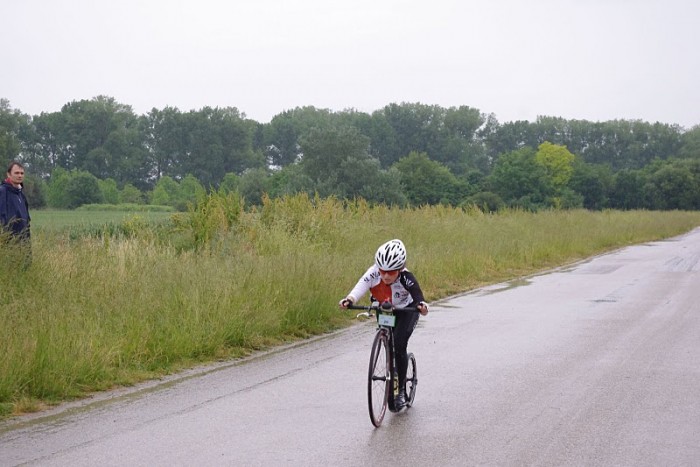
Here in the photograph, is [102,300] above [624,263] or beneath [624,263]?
above

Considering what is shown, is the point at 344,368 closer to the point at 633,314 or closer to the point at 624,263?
the point at 633,314

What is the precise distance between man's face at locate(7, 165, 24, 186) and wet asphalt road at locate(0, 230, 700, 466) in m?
4.04

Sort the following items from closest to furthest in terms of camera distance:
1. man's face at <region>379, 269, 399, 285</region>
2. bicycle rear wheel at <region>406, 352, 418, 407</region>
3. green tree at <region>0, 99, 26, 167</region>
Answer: man's face at <region>379, 269, 399, 285</region>
bicycle rear wheel at <region>406, 352, 418, 407</region>
green tree at <region>0, 99, 26, 167</region>

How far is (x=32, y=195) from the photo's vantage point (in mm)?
54281

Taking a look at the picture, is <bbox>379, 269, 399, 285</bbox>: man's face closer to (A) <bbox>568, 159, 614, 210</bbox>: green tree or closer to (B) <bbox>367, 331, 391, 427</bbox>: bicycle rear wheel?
(B) <bbox>367, 331, 391, 427</bbox>: bicycle rear wheel

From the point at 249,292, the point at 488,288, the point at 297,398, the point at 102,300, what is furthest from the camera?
the point at 488,288

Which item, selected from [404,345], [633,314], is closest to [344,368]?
[404,345]

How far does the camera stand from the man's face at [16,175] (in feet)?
41.4

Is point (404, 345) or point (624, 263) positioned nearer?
point (404, 345)

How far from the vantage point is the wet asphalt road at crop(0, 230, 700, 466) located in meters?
6.88

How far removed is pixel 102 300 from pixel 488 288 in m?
11.4

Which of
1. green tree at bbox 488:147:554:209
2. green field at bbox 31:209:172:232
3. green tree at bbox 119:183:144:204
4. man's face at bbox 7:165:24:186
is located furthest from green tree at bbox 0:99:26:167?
green tree at bbox 488:147:554:209

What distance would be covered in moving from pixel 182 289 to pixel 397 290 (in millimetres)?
4813

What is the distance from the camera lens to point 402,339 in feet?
27.2
